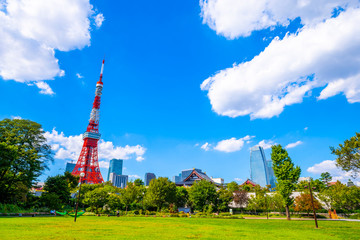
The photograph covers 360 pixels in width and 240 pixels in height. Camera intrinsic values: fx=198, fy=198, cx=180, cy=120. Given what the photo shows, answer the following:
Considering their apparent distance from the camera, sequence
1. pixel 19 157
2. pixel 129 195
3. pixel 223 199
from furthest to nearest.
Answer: pixel 223 199, pixel 129 195, pixel 19 157

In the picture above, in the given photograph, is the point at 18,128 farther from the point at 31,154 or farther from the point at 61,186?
the point at 61,186

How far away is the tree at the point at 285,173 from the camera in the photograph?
3156cm

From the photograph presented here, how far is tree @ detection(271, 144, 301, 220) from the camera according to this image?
31562mm

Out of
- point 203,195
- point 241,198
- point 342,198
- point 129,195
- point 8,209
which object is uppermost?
point 342,198

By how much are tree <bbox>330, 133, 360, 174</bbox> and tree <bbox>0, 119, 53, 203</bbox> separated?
165 ft

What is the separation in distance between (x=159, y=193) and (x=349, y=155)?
3514cm

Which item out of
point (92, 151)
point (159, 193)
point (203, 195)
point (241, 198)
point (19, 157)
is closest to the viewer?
point (19, 157)

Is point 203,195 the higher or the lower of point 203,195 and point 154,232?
the higher

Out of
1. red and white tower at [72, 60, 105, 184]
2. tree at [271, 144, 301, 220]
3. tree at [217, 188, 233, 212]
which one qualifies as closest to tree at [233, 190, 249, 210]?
tree at [217, 188, 233, 212]

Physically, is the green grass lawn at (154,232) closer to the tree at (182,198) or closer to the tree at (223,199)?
the tree at (223,199)

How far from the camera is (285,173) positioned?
3222cm

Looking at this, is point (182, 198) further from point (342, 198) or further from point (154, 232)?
point (154, 232)

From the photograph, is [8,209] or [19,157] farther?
[19,157]

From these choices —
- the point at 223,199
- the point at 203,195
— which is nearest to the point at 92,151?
the point at 203,195
